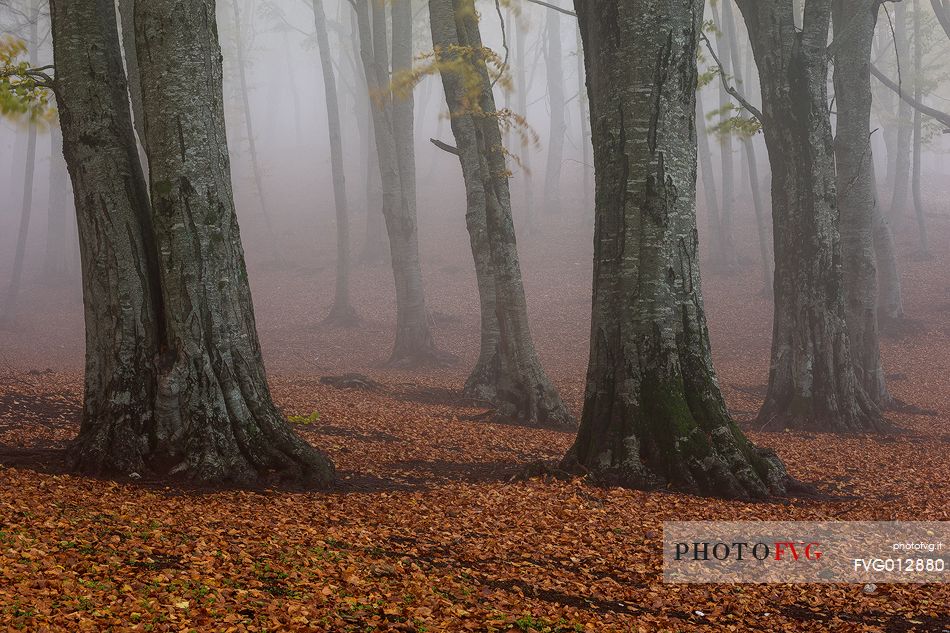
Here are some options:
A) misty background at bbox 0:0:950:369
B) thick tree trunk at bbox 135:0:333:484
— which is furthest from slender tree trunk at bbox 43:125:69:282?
thick tree trunk at bbox 135:0:333:484

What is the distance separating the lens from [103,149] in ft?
19.2

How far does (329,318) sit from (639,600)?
1763cm

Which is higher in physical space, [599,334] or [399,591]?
[599,334]

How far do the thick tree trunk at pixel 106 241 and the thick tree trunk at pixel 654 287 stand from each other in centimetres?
344

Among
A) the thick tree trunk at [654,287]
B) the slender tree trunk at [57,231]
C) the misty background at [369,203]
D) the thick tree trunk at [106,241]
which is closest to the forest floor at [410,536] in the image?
the thick tree trunk at [654,287]

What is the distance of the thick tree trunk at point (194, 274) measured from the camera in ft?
18.1

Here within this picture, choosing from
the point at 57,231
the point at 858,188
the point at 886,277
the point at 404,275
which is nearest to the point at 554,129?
the point at 886,277

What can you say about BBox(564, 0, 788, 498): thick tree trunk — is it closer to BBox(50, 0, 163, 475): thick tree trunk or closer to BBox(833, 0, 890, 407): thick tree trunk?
BBox(50, 0, 163, 475): thick tree trunk

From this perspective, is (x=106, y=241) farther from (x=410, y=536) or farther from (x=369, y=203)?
(x=369, y=203)

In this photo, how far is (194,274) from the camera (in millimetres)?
5551

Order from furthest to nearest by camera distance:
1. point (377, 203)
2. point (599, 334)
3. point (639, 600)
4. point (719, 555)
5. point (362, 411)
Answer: point (377, 203), point (362, 411), point (599, 334), point (719, 555), point (639, 600)

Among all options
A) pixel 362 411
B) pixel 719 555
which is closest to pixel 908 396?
pixel 362 411

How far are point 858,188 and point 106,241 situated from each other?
10.4 m

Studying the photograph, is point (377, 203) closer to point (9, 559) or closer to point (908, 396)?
point (908, 396)
